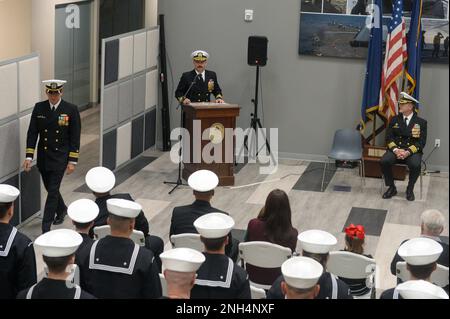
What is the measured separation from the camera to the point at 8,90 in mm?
7984

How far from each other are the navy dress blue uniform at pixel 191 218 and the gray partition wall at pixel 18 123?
2533 millimetres

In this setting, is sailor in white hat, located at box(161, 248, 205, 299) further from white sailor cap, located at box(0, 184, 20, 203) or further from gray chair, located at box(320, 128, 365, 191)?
gray chair, located at box(320, 128, 365, 191)

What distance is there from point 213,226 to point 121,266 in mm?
545

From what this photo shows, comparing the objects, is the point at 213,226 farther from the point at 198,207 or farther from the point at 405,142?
the point at 405,142

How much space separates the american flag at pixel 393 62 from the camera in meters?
10.4

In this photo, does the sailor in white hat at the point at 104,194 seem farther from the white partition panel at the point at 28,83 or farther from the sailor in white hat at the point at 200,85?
the sailor in white hat at the point at 200,85

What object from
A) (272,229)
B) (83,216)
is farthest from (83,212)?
(272,229)

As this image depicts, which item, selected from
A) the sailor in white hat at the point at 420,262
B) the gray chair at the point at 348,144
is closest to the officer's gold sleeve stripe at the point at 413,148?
the gray chair at the point at 348,144

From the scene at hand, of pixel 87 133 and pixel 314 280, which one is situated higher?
pixel 314 280

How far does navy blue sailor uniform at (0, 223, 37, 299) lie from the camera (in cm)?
500

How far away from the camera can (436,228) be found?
5559mm

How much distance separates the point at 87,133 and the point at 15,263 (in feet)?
26.6
